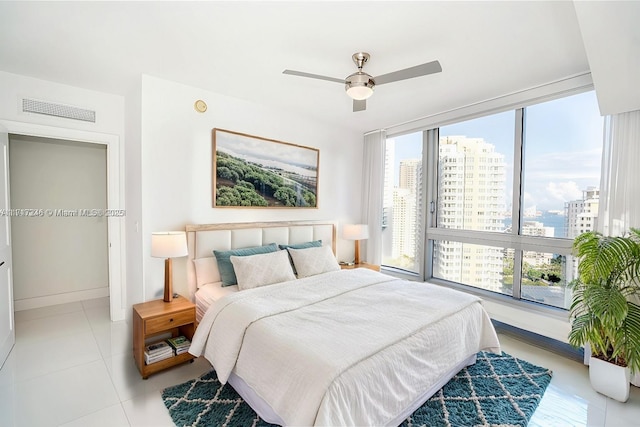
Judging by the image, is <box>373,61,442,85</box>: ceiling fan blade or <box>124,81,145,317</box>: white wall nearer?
<box>373,61,442,85</box>: ceiling fan blade

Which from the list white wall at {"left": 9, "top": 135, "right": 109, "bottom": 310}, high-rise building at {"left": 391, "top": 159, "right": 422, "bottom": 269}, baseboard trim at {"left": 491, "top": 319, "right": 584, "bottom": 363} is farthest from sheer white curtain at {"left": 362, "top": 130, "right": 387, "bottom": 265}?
white wall at {"left": 9, "top": 135, "right": 109, "bottom": 310}

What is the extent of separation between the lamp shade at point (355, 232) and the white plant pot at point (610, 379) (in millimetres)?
2570

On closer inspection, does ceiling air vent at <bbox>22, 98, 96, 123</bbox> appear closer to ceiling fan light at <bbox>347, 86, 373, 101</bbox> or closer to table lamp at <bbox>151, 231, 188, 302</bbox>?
table lamp at <bbox>151, 231, 188, 302</bbox>

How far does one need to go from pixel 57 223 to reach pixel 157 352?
110 inches

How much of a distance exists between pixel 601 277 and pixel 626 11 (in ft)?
5.62

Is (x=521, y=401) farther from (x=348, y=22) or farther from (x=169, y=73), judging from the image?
(x=169, y=73)

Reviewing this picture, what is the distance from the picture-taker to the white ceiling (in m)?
1.81

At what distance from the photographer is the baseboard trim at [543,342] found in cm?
277

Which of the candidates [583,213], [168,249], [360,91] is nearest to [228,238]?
[168,249]

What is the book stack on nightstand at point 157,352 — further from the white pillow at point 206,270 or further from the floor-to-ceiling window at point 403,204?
the floor-to-ceiling window at point 403,204

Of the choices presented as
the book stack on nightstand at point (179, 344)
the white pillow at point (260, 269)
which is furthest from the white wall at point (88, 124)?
the white pillow at point (260, 269)

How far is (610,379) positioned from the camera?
218 centimetres

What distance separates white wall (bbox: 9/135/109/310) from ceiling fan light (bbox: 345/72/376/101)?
12.4 feet

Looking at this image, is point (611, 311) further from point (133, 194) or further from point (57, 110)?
point (57, 110)
